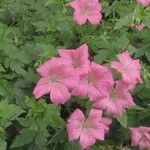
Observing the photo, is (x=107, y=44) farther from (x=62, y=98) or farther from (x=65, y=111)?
(x=62, y=98)

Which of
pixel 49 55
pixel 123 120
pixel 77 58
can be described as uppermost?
pixel 77 58

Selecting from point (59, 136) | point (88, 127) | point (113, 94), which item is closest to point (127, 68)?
point (113, 94)

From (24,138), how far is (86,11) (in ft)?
2.34

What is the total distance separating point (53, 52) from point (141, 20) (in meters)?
0.51

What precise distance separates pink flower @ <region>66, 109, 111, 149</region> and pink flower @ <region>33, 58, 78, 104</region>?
115mm

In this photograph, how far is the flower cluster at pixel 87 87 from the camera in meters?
1.97

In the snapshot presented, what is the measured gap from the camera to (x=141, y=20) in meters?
2.52

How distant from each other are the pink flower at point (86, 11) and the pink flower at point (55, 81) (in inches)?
18.7

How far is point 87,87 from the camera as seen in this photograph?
198 cm

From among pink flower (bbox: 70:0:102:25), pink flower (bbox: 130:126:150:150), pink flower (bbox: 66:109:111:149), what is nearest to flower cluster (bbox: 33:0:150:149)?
pink flower (bbox: 66:109:111:149)

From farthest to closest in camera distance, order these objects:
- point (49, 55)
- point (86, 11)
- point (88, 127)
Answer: point (86, 11) < point (49, 55) < point (88, 127)

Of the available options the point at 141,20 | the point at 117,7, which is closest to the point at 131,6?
the point at 117,7

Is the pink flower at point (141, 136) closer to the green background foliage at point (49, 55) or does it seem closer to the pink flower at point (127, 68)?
the green background foliage at point (49, 55)

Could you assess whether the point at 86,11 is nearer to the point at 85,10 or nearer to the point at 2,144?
the point at 85,10
